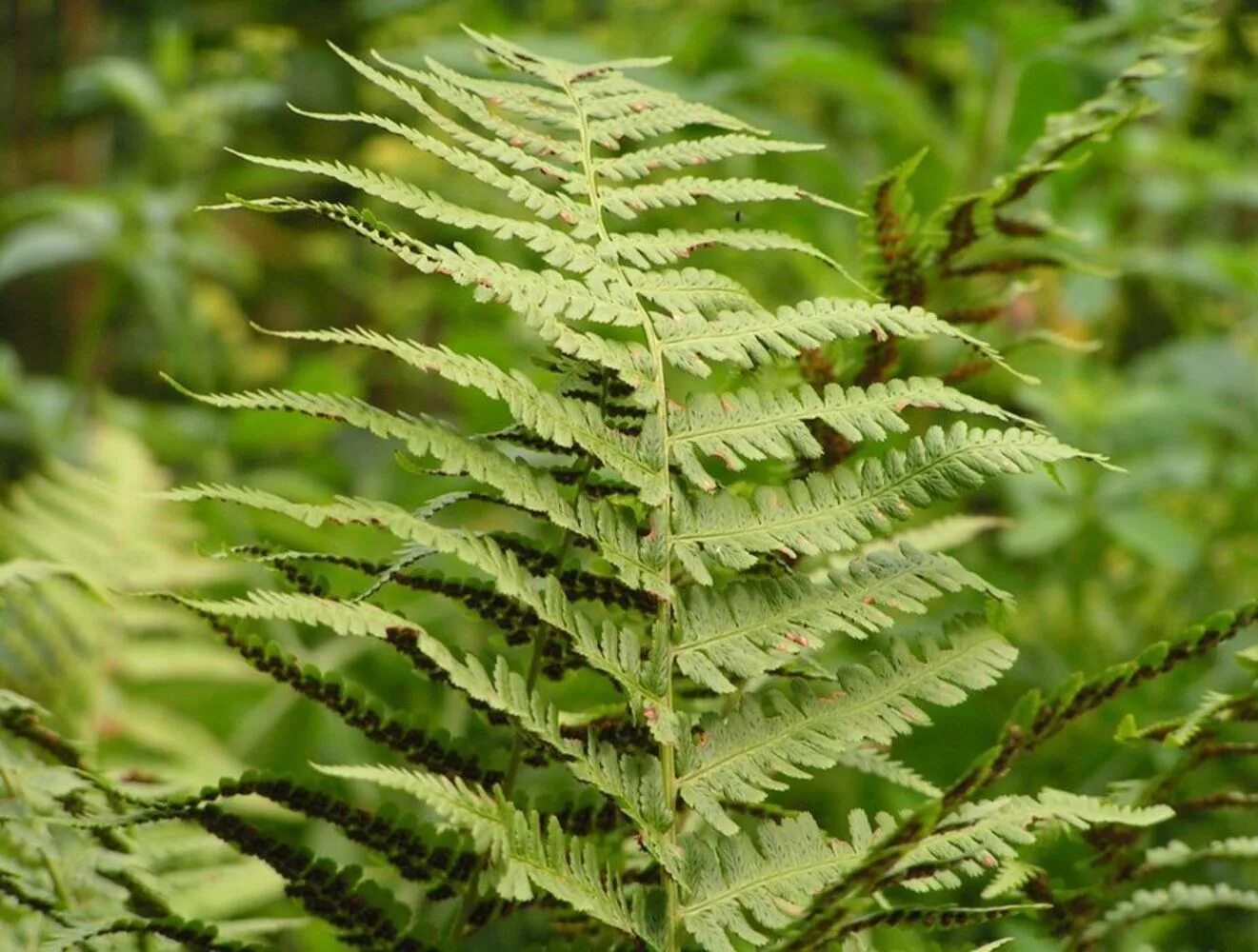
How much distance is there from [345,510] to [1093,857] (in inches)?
13.1

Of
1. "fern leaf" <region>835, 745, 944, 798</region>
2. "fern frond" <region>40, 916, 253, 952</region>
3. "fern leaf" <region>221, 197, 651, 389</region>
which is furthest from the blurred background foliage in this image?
"fern frond" <region>40, 916, 253, 952</region>

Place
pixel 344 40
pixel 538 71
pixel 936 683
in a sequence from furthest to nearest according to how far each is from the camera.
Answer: pixel 344 40 < pixel 538 71 < pixel 936 683

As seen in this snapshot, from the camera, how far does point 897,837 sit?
1.18 feet

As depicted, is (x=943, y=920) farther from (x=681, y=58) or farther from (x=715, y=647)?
(x=681, y=58)

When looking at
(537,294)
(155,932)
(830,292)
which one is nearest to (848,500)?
(537,294)

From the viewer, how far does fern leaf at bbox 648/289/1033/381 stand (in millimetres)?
508

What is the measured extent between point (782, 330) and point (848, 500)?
0.23 feet

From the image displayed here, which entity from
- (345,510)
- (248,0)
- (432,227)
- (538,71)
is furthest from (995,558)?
(248,0)

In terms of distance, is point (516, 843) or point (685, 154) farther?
point (685, 154)

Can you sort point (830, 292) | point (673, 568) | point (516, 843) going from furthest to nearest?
point (830, 292) < point (673, 568) < point (516, 843)

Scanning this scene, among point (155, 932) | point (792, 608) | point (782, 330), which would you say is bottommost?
point (155, 932)

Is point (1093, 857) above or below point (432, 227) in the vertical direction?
below

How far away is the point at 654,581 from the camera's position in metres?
0.49

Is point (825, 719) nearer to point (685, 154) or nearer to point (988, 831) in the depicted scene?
point (988, 831)
